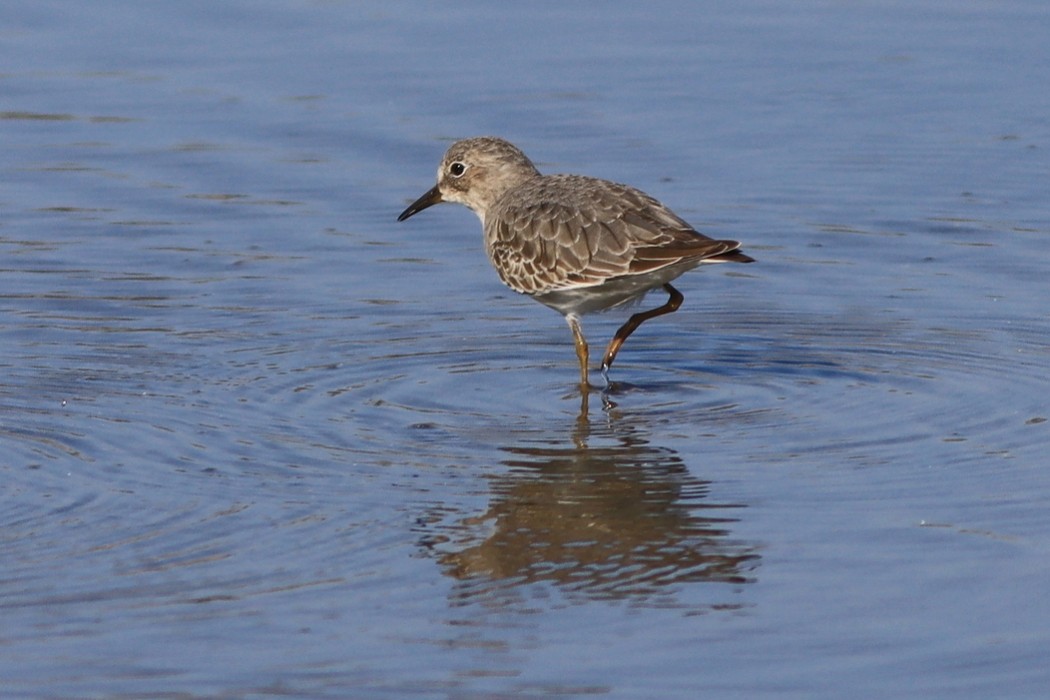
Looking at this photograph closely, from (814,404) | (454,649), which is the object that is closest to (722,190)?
(814,404)

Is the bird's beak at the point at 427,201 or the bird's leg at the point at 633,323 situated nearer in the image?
the bird's leg at the point at 633,323

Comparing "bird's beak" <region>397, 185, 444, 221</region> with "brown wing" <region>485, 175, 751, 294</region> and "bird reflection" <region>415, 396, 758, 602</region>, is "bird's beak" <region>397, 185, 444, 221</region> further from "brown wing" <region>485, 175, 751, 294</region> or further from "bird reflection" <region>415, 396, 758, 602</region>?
"bird reflection" <region>415, 396, 758, 602</region>

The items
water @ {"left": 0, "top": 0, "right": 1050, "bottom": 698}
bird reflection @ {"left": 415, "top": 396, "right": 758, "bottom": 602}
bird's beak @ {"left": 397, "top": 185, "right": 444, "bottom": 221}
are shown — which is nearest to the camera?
water @ {"left": 0, "top": 0, "right": 1050, "bottom": 698}

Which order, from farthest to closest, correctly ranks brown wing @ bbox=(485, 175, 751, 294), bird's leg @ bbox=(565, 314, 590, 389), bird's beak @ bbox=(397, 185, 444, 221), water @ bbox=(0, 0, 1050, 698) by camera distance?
bird's beak @ bbox=(397, 185, 444, 221) < bird's leg @ bbox=(565, 314, 590, 389) < brown wing @ bbox=(485, 175, 751, 294) < water @ bbox=(0, 0, 1050, 698)

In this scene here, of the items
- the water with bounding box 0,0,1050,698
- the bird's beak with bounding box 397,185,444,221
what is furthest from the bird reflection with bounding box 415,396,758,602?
the bird's beak with bounding box 397,185,444,221

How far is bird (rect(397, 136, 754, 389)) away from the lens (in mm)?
8781

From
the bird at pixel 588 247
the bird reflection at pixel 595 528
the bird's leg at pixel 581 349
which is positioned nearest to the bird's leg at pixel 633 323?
the bird at pixel 588 247

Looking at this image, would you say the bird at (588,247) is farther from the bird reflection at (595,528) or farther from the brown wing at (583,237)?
the bird reflection at (595,528)


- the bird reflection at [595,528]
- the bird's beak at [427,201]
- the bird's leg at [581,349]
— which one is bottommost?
the bird reflection at [595,528]

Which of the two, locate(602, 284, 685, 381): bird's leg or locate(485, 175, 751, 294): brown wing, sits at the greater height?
locate(485, 175, 751, 294): brown wing

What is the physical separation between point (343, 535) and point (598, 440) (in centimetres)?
175

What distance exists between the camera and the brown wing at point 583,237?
8.77 m

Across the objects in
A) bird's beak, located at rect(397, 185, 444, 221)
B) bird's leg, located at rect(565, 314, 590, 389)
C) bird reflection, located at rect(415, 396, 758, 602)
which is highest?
bird's beak, located at rect(397, 185, 444, 221)

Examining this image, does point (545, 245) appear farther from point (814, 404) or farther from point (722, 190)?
point (722, 190)
